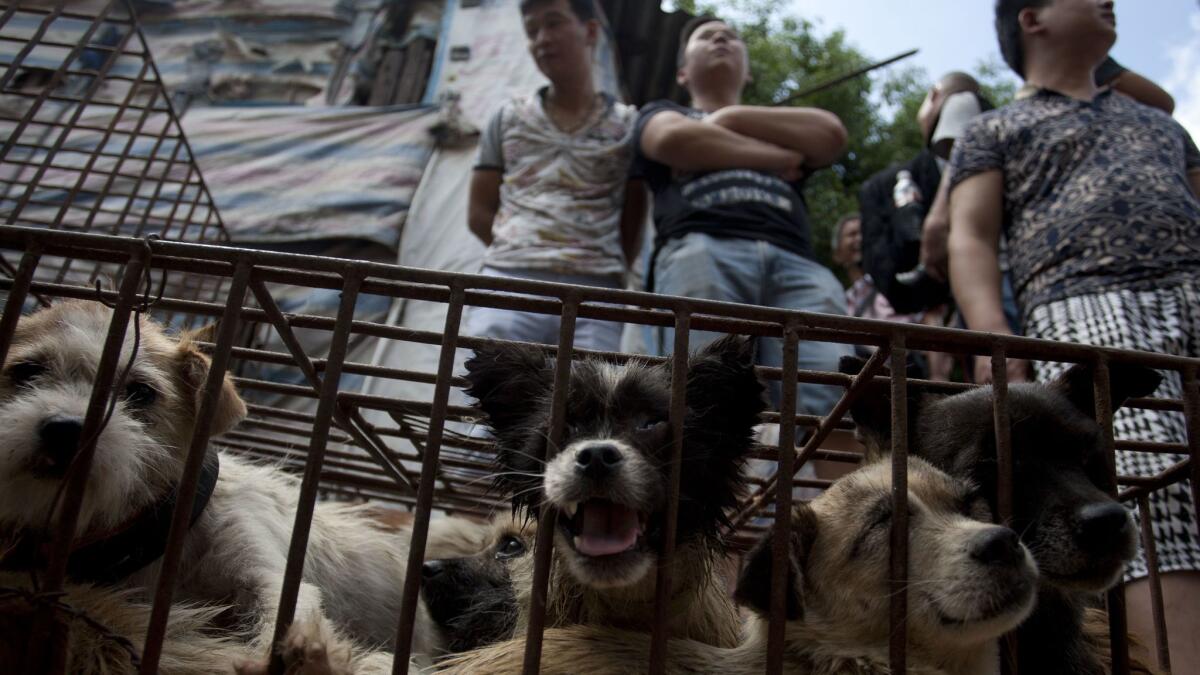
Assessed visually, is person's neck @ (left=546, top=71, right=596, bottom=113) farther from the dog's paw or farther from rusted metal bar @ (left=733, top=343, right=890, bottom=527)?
the dog's paw

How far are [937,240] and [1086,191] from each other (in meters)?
1.00

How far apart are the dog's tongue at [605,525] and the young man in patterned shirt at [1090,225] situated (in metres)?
1.48

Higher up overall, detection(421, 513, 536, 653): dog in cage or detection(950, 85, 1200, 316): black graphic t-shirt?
detection(950, 85, 1200, 316): black graphic t-shirt

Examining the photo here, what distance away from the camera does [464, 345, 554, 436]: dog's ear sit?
2377mm

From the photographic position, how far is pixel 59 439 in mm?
1834

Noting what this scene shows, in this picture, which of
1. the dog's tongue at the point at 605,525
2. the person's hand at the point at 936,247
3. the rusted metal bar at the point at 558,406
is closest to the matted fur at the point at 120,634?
the rusted metal bar at the point at 558,406

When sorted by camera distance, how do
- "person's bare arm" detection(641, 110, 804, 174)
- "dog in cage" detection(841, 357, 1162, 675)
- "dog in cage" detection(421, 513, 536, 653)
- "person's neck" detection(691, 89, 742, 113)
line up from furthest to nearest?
"person's neck" detection(691, 89, 742, 113), "person's bare arm" detection(641, 110, 804, 174), "dog in cage" detection(421, 513, 536, 653), "dog in cage" detection(841, 357, 1162, 675)

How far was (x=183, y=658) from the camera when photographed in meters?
1.80

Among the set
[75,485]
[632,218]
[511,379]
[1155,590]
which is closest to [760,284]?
[632,218]

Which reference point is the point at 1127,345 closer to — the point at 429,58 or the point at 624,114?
the point at 624,114

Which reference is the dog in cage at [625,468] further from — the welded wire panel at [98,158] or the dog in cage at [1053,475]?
the welded wire panel at [98,158]

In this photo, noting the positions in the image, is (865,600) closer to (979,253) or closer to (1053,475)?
(1053,475)

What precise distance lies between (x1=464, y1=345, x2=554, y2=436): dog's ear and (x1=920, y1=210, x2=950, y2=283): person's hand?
7.76 feet

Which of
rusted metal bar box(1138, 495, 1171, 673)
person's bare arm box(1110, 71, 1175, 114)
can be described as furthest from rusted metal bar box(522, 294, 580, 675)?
person's bare arm box(1110, 71, 1175, 114)
